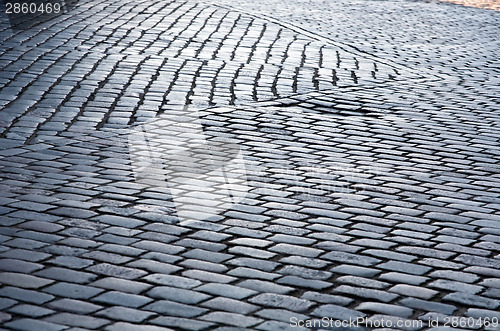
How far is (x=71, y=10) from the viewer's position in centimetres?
1414

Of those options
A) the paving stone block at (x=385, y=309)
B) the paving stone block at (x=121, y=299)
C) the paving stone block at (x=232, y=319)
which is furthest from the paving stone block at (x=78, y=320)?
the paving stone block at (x=385, y=309)

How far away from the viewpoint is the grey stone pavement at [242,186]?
386 cm

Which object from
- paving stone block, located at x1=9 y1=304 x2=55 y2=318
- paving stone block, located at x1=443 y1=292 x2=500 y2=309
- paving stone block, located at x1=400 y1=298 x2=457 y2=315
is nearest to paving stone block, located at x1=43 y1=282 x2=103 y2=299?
paving stone block, located at x1=9 y1=304 x2=55 y2=318

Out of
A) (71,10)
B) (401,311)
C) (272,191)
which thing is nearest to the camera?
(401,311)

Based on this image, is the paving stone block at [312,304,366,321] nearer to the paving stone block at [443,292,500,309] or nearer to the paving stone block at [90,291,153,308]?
the paving stone block at [443,292,500,309]

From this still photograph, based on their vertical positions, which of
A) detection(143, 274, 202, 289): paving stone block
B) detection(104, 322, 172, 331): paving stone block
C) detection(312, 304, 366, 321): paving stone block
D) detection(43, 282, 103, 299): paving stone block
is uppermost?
detection(43, 282, 103, 299): paving stone block

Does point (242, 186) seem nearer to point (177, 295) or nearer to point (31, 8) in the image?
point (177, 295)

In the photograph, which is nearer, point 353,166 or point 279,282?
point 279,282

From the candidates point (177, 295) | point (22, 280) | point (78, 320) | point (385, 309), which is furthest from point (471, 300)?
point (22, 280)

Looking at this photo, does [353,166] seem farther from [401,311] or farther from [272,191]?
[401,311]

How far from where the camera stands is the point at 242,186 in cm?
561

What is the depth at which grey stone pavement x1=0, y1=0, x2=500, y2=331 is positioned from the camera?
386cm

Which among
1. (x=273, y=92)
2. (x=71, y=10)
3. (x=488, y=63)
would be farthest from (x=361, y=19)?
(x=273, y=92)

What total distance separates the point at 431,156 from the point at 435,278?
253cm
